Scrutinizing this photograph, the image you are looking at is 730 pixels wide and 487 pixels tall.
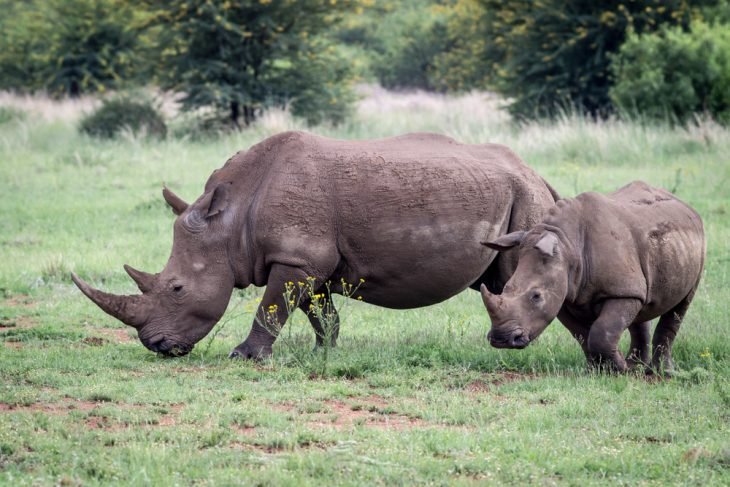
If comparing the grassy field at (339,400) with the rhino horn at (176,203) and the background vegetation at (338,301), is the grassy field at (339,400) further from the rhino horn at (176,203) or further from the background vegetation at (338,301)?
the rhino horn at (176,203)

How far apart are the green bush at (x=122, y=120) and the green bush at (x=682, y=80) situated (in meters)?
9.77

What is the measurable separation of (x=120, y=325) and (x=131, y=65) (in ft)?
83.9

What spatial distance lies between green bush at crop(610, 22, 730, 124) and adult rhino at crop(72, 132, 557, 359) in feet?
44.3

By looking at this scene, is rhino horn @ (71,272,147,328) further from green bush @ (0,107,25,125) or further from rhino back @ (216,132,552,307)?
green bush @ (0,107,25,125)

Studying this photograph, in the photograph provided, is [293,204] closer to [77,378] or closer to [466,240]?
[466,240]

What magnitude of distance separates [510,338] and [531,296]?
0.33 meters

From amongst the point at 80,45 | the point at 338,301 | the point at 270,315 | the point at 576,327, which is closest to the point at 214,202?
the point at 270,315

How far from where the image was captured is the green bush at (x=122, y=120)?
2384cm

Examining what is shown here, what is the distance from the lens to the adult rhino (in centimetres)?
812

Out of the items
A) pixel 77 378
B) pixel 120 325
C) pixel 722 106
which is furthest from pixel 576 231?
pixel 722 106

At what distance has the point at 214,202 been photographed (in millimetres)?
8289

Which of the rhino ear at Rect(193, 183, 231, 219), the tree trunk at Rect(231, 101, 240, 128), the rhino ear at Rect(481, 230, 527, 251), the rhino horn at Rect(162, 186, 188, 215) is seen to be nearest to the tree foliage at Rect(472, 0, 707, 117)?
the tree trunk at Rect(231, 101, 240, 128)

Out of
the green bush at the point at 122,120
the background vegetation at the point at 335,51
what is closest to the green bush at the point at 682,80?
the background vegetation at the point at 335,51

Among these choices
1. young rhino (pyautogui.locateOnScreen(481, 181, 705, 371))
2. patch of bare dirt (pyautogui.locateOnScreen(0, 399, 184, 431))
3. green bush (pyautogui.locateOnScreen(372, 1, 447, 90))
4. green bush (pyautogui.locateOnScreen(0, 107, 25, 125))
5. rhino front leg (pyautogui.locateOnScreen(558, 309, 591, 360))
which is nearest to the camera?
patch of bare dirt (pyautogui.locateOnScreen(0, 399, 184, 431))
